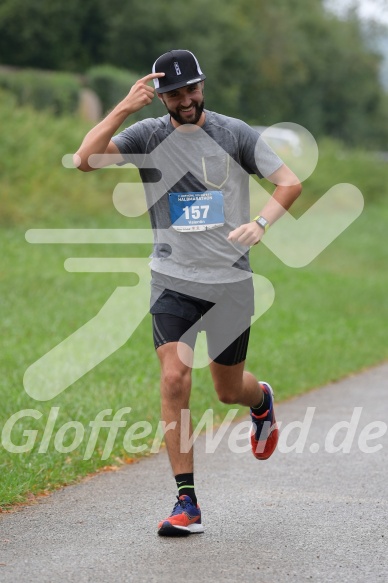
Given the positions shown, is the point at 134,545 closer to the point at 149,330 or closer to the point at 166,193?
the point at 166,193

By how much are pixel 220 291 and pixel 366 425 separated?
3612 millimetres

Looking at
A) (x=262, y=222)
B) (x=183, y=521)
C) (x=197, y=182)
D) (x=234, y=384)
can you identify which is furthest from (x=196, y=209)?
(x=183, y=521)

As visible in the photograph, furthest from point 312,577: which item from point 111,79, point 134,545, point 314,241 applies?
point 111,79

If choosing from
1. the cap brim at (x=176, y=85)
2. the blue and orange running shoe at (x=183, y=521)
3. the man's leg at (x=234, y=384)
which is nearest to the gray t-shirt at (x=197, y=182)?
the cap brim at (x=176, y=85)

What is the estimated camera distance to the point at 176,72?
5.82 metres

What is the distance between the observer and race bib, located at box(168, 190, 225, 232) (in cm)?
595

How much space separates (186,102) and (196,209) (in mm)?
515

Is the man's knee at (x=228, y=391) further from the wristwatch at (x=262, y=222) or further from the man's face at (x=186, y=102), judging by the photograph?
the man's face at (x=186, y=102)

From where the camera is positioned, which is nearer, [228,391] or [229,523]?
[229,523]

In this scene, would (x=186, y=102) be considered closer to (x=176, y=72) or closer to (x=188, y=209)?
(x=176, y=72)

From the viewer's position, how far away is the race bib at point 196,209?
5.95 metres

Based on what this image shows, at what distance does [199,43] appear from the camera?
53.9 meters

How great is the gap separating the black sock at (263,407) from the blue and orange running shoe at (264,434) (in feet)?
0.06

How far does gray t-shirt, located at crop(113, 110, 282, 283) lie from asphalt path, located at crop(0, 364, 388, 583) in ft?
4.12
